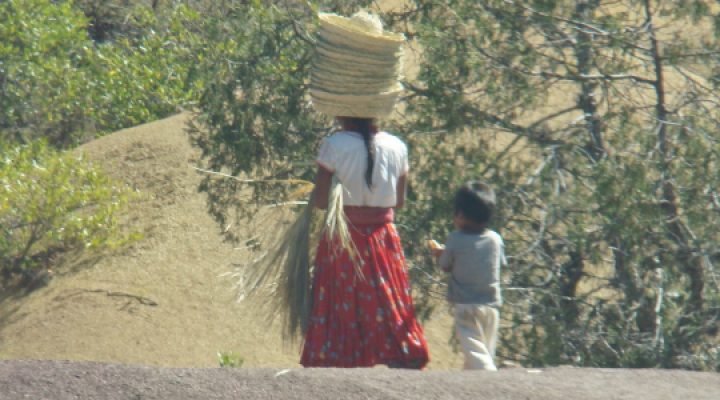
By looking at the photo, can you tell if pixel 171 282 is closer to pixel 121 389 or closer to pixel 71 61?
pixel 71 61

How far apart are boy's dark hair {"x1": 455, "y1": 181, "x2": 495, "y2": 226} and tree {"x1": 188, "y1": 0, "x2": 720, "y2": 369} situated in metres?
1.34

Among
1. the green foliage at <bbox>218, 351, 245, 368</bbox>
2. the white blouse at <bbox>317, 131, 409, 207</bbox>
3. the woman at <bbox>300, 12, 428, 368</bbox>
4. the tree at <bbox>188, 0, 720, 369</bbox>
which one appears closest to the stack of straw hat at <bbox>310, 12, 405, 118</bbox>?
the woman at <bbox>300, 12, 428, 368</bbox>

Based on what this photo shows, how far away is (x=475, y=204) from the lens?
5.44 metres

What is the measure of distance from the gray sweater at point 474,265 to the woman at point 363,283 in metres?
0.33

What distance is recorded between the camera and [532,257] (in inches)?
278

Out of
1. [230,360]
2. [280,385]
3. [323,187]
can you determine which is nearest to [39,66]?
[230,360]

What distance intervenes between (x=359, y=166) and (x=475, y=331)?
0.95 metres

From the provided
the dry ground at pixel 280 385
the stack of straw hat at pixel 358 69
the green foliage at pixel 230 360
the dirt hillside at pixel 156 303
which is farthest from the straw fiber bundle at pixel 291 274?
the dirt hillside at pixel 156 303

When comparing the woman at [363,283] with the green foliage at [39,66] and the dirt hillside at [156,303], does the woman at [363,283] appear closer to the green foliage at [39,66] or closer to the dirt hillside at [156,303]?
the dirt hillside at [156,303]

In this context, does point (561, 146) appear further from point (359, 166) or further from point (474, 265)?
point (359, 166)

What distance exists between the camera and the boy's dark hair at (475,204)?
17.8 feet

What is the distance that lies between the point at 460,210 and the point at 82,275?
17.8ft

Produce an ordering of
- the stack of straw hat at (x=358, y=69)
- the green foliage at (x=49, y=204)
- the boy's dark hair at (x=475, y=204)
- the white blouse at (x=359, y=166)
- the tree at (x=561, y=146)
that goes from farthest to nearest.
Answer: the green foliage at (x=49, y=204) < the tree at (x=561, y=146) < the boy's dark hair at (x=475, y=204) < the stack of straw hat at (x=358, y=69) < the white blouse at (x=359, y=166)

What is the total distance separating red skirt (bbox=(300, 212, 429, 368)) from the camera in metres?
5.23
